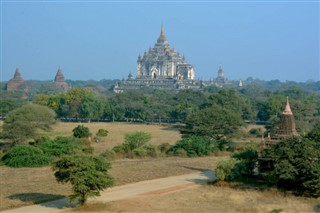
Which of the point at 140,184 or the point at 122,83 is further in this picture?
the point at 122,83

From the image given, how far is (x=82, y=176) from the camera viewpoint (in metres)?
25.5

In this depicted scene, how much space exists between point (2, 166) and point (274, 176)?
63.5 ft

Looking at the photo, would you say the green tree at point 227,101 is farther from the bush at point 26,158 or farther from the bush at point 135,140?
the bush at point 26,158

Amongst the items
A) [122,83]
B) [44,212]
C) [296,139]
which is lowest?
[44,212]

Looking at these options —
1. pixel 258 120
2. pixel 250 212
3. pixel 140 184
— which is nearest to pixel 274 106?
pixel 258 120

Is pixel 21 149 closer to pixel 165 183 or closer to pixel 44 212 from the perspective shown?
pixel 165 183

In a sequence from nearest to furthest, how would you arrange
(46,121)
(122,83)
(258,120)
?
(46,121) → (258,120) → (122,83)

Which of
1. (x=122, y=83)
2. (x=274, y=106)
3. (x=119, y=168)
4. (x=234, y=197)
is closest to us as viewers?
(x=234, y=197)

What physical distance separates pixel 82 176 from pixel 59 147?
17034 millimetres

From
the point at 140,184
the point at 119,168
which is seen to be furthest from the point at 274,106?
the point at 140,184

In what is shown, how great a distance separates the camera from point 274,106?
7662cm

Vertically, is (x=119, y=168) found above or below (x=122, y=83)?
below

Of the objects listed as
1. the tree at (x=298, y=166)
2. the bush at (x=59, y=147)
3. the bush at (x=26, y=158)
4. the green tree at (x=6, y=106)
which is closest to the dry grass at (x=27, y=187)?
the bush at (x=26, y=158)

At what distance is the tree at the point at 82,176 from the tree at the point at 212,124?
2439 centimetres
